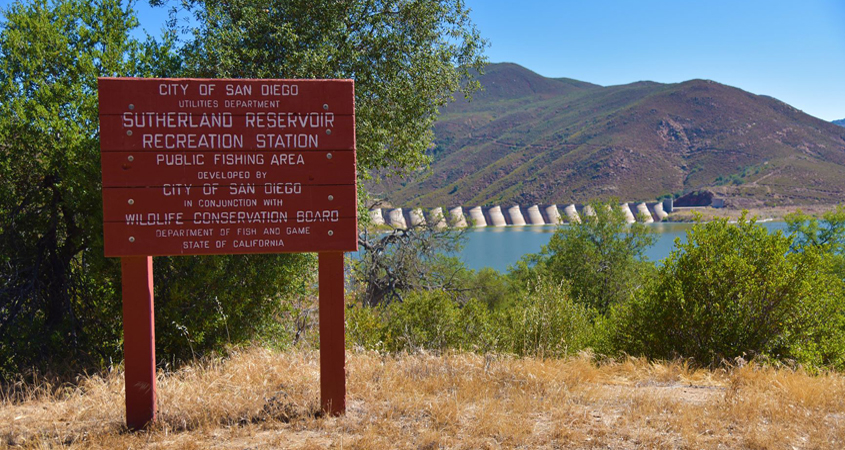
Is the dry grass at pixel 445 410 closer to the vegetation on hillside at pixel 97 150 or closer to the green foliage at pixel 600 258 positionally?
the vegetation on hillside at pixel 97 150

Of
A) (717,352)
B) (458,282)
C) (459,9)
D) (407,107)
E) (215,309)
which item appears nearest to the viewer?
(215,309)

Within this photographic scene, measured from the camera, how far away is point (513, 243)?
271ft

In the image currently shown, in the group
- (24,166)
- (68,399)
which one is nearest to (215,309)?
(68,399)

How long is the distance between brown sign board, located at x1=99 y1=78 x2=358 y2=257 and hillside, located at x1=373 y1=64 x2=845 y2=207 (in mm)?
97449

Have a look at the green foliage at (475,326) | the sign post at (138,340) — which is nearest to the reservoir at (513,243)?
the green foliage at (475,326)

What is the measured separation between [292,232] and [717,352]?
609cm

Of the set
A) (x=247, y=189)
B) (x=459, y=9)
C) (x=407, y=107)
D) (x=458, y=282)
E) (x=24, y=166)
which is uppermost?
(x=459, y=9)

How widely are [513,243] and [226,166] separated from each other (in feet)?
261

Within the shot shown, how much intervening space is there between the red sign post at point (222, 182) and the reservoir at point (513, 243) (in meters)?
50.3

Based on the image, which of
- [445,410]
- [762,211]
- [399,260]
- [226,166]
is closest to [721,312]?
[445,410]

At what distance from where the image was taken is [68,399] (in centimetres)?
503

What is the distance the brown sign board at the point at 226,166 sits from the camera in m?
4.16

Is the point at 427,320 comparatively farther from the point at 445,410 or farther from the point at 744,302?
the point at 445,410

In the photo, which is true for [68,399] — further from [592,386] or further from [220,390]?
[592,386]
